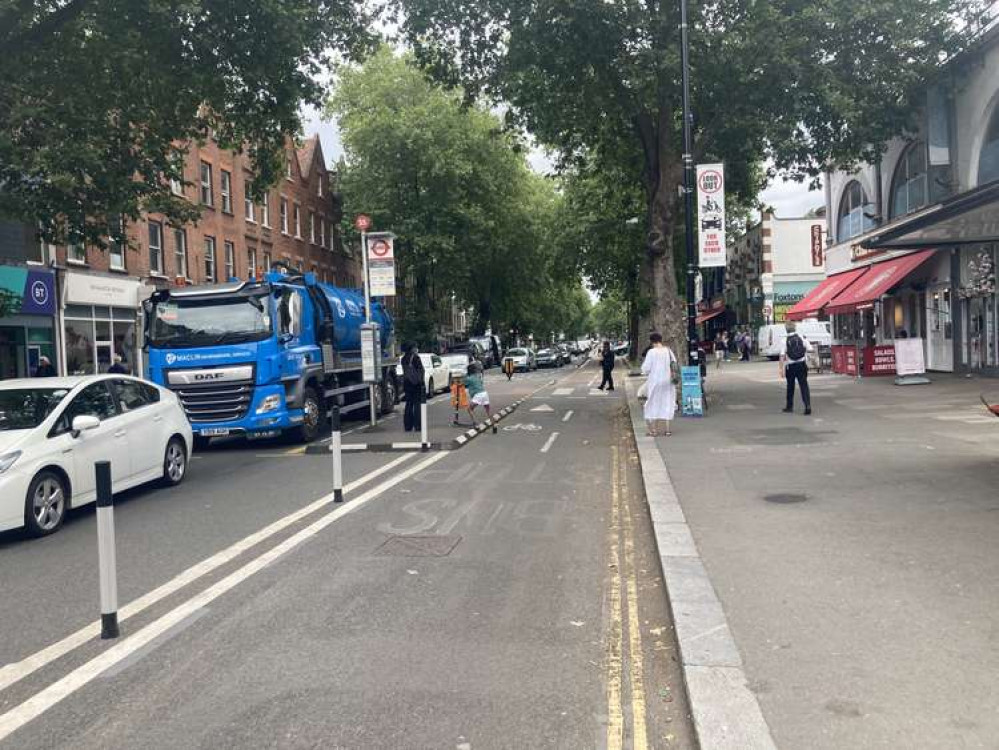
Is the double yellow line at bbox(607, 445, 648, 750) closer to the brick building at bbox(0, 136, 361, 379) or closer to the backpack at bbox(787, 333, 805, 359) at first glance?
the backpack at bbox(787, 333, 805, 359)

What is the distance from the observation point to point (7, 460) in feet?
23.5

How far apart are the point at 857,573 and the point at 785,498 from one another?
2.53 metres

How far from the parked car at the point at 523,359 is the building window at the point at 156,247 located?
69.4ft

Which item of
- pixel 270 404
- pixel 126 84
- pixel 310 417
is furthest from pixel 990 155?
pixel 126 84

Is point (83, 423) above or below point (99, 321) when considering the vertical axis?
below

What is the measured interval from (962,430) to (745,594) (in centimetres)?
890

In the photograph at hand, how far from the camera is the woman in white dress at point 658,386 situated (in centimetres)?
1308

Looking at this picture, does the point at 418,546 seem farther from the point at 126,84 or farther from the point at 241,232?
the point at 241,232

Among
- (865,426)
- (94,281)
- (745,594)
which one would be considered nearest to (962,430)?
(865,426)

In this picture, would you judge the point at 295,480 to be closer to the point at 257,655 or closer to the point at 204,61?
the point at 257,655

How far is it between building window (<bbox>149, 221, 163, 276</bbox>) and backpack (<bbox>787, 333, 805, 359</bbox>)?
72.4ft

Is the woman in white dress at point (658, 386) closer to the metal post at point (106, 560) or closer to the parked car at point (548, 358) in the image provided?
the metal post at point (106, 560)

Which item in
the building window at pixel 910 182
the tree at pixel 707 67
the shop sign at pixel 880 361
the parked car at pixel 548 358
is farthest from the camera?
the parked car at pixel 548 358

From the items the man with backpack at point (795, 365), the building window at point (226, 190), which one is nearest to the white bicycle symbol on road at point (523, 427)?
the man with backpack at point (795, 365)
